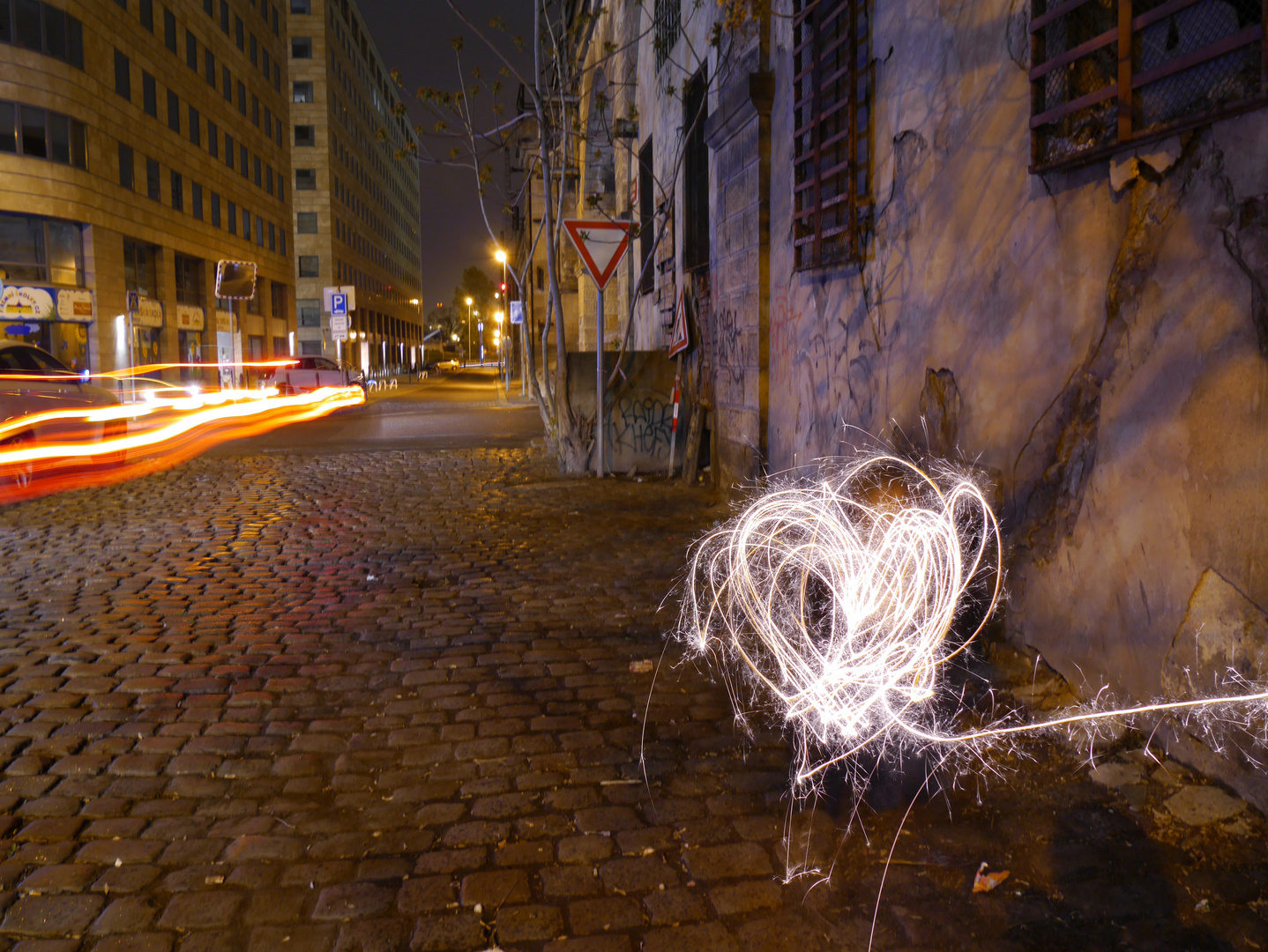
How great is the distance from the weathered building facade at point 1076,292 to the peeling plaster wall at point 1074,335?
0.01m

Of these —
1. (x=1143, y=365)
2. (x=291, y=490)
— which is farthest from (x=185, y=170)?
(x=1143, y=365)

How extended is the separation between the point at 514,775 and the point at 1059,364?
2.87 metres

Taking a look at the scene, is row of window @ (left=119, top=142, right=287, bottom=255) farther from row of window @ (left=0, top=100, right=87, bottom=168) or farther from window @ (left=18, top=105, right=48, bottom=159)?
window @ (left=18, top=105, right=48, bottom=159)

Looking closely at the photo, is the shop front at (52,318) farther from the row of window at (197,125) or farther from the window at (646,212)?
the window at (646,212)

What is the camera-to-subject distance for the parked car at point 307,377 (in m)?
34.3

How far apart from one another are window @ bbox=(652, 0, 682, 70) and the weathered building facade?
6.55 m

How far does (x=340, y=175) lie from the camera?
74250mm

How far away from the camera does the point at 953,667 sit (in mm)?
4539

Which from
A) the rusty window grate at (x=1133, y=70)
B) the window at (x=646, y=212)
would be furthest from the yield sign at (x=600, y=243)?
the rusty window grate at (x=1133, y=70)

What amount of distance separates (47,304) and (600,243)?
1116 inches

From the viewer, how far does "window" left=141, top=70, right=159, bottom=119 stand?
37812mm

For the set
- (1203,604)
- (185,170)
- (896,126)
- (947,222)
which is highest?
(185,170)

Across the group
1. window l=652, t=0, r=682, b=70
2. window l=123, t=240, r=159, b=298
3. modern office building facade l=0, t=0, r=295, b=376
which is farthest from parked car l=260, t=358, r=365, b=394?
window l=652, t=0, r=682, b=70

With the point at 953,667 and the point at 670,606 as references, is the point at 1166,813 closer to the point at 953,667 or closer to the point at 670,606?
the point at 953,667
